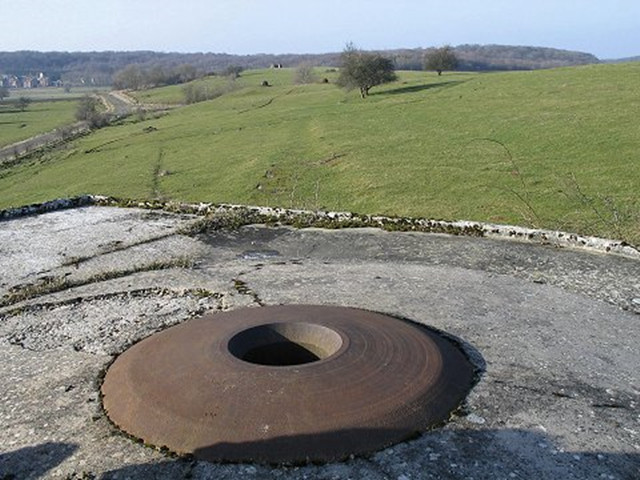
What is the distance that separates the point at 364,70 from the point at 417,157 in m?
24.8

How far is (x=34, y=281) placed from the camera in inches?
359

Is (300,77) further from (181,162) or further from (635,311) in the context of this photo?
(635,311)

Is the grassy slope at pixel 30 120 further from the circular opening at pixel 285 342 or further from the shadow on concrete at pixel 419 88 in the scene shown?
the circular opening at pixel 285 342

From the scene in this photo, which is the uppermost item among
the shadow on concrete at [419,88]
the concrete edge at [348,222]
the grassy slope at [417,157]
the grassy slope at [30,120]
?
the shadow on concrete at [419,88]

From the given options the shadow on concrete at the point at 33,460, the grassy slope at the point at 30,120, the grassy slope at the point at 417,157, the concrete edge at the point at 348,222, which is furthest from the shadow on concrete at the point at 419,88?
the shadow on concrete at the point at 33,460

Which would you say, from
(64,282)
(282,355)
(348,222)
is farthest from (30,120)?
(282,355)

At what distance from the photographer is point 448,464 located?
4586 mm

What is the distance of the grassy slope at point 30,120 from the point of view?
69188 millimetres

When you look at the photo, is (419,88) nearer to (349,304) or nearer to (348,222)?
(348,222)

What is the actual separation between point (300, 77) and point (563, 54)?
4282 inches

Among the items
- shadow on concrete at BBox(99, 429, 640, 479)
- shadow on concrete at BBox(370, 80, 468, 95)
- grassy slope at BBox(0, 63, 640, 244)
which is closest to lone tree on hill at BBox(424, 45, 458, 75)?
shadow on concrete at BBox(370, 80, 468, 95)

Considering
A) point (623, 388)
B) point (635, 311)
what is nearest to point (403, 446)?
point (623, 388)

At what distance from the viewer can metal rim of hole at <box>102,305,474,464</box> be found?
4723 mm

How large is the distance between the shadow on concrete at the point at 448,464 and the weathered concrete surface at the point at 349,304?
13mm
